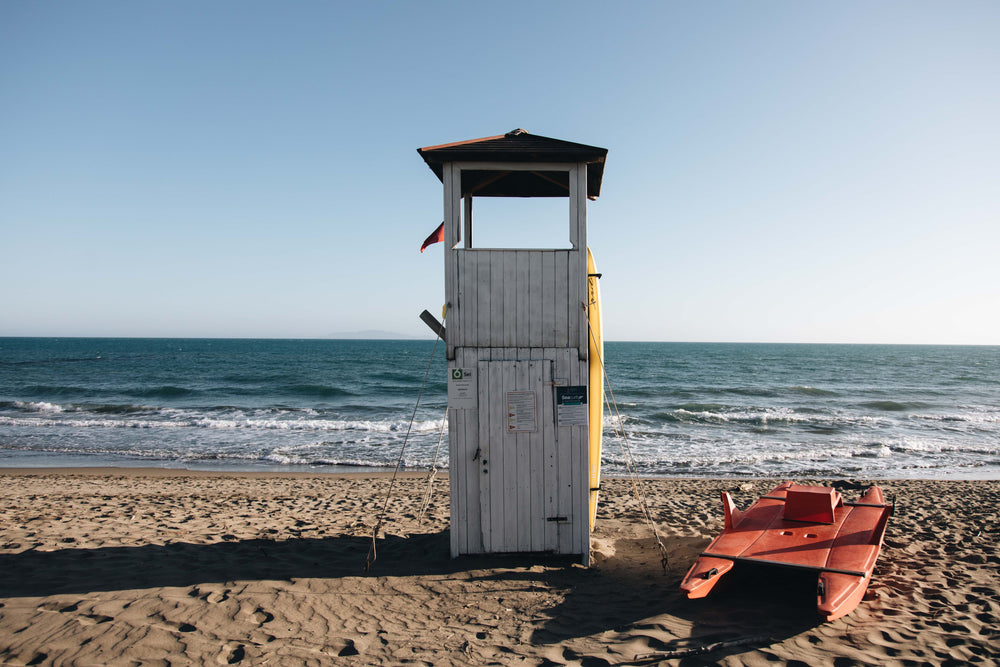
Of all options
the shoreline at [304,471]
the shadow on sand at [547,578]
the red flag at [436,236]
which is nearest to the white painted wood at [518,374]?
the red flag at [436,236]

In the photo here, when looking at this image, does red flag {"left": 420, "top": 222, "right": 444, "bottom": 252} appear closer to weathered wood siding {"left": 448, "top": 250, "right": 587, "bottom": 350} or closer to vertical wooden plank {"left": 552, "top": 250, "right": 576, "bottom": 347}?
weathered wood siding {"left": 448, "top": 250, "right": 587, "bottom": 350}

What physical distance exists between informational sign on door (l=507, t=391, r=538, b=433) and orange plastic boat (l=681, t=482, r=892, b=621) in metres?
2.06

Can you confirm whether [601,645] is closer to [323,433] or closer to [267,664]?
[267,664]

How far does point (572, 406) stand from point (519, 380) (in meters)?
0.62

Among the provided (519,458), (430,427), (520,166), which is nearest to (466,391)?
(519,458)

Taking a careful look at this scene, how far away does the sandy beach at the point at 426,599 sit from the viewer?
3938 millimetres

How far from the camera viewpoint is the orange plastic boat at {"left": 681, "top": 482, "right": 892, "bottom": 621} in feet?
14.6

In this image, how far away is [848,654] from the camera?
396 centimetres

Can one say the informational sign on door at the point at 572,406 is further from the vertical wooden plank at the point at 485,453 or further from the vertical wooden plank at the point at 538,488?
the vertical wooden plank at the point at 485,453

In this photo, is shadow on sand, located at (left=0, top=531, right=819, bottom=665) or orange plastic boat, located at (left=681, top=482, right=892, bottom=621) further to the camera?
orange plastic boat, located at (left=681, top=482, right=892, bottom=621)

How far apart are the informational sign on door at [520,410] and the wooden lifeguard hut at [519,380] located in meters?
0.01

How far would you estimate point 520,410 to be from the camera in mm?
5523

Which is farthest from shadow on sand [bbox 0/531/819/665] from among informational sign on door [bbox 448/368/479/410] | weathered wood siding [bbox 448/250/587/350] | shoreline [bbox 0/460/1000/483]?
shoreline [bbox 0/460/1000/483]

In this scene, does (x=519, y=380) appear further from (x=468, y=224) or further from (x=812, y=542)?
(x=812, y=542)
